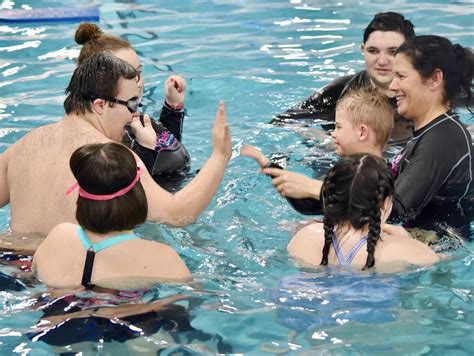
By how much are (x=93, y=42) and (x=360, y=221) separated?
7.12 ft

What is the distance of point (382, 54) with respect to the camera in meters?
6.51

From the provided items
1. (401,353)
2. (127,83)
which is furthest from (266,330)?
(127,83)

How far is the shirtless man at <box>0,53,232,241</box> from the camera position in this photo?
475cm

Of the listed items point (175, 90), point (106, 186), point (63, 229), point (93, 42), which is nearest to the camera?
point (106, 186)

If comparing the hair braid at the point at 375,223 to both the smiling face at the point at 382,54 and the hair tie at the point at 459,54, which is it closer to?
the hair tie at the point at 459,54

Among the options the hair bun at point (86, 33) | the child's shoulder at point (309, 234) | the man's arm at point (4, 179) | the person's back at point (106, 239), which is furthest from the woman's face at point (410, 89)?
the man's arm at point (4, 179)

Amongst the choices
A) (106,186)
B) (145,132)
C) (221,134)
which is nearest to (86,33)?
(145,132)

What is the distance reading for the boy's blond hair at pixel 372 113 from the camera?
205 inches

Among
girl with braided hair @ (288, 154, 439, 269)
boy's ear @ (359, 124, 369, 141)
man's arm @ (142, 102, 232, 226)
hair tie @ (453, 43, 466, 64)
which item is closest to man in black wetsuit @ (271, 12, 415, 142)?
hair tie @ (453, 43, 466, 64)

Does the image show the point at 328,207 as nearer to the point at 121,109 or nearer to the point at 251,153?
the point at 251,153

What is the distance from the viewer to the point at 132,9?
460 inches

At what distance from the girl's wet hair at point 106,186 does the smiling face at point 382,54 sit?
117 inches

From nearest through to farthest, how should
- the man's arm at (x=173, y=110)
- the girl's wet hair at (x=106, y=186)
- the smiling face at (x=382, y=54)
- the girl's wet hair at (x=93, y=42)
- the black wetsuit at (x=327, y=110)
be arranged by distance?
1. the girl's wet hair at (x=106, y=186)
2. the girl's wet hair at (x=93, y=42)
3. the man's arm at (x=173, y=110)
4. the smiling face at (x=382, y=54)
5. the black wetsuit at (x=327, y=110)

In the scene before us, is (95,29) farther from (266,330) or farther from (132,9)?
(132,9)
